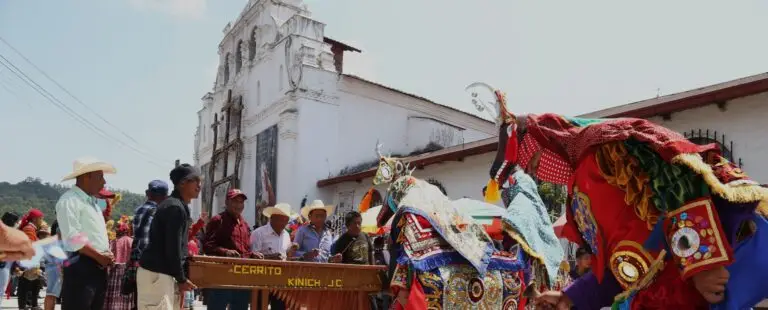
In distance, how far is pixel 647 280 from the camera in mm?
2361

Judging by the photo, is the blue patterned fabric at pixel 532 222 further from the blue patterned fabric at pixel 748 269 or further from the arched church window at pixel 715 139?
the arched church window at pixel 715 139

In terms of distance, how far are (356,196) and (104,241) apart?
14.8 metres

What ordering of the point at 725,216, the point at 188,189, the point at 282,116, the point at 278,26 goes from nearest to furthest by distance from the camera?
the point at 725,216
the point at 188,189
the point at 282,116
the point at 278,26

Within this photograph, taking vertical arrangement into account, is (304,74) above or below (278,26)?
below

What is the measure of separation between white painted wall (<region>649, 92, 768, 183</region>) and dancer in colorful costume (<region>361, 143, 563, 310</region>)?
5689 mm

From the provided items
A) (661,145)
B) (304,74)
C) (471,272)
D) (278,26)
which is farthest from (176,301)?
(278,26)

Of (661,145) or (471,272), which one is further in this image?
(471,272)

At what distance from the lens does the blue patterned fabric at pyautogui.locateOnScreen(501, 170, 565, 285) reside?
207 inches

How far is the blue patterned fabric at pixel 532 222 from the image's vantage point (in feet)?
17.3

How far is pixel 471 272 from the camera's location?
16.2 ft

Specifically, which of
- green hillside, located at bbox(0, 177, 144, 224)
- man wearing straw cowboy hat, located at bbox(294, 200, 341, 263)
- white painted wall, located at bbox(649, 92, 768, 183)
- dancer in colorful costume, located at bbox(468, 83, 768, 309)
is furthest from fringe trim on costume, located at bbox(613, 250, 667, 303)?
green hillside, located at bbox(0, 177, 144, 224)

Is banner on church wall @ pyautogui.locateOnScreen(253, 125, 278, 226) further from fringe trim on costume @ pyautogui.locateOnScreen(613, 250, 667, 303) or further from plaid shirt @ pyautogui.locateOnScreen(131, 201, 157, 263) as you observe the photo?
fringe trim on costume @ pyautogui.locateOnScreen(613, 250, 667, 303)

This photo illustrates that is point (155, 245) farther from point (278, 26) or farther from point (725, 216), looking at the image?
point (278, 26)

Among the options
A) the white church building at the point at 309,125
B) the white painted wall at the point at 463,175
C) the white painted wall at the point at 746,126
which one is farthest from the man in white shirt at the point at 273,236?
the white church building at the point at 309,125
